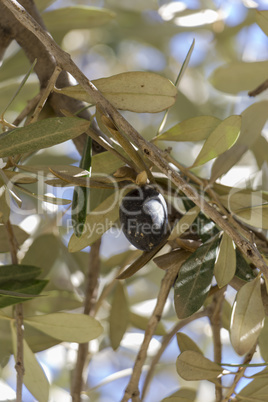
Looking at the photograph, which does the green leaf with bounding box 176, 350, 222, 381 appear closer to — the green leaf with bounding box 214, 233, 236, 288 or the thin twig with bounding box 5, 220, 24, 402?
the green leaf with bounding box 214, 233, 236, 288

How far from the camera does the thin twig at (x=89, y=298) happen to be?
3.35ft

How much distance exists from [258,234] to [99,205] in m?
0.28

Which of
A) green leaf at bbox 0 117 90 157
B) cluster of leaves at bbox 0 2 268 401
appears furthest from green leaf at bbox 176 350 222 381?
green leaf at bbox 0 117 90 157

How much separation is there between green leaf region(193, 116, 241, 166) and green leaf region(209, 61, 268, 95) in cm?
33

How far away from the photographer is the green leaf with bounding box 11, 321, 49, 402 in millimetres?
833

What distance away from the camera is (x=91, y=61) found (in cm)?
183

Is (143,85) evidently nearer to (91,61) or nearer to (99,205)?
(99,205)

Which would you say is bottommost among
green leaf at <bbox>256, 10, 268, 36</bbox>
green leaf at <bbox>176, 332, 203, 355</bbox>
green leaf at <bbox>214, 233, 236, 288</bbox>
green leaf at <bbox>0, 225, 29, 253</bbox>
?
green leaf at <bbox>176, 332, 203, 355</bbox>

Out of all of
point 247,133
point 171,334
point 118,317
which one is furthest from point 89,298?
point 247,133

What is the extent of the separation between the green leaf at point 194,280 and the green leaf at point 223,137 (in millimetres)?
134

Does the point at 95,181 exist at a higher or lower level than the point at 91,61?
lower

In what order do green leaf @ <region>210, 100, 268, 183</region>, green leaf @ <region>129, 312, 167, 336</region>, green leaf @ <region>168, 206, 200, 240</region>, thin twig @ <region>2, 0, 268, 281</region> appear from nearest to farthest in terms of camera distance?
thin twig @ <region>2, 0, 268, 281</region>
green leaf @ <region>168, 206, 200, 240</region>
green leaf @ <region>210, 100, 268, 183</region>
green leaf @ <region>129, 312, 167, 336</region>

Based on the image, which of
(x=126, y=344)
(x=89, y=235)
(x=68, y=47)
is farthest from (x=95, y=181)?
(x=68, y=47)

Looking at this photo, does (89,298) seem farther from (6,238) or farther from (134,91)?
(134,91)
